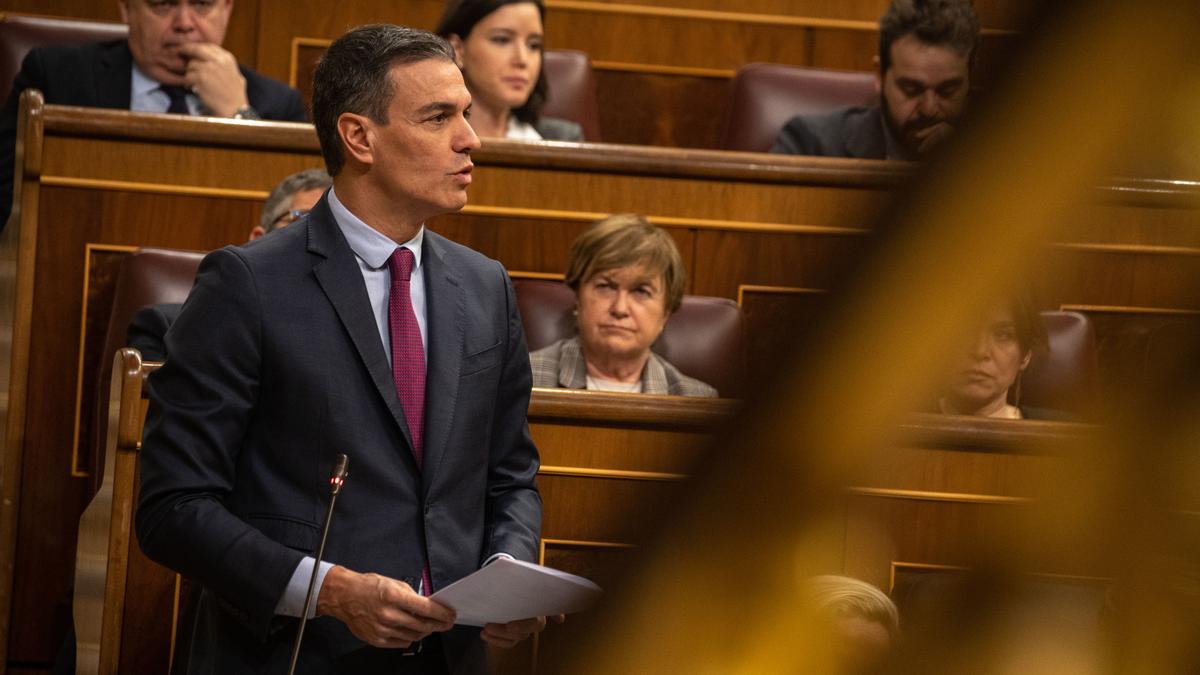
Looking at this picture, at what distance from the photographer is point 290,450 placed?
1109 millimetres

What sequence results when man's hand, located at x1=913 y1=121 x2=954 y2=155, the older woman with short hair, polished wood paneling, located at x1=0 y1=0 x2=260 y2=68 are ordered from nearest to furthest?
1. man's hand, located at x1=913 y1=121 x2=954 y2=155
2. the older woman with short hair
3. polished wood paneling, located at x1=0 y1=0 x2=260 y2=68

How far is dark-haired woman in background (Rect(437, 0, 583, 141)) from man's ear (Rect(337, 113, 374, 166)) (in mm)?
1302

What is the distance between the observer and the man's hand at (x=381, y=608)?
1046mm

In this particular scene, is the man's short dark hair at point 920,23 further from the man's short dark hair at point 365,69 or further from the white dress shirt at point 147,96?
the man's short dark hair at point 365,69

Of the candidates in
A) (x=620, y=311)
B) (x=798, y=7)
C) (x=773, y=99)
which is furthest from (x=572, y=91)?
(x=620, y=311)

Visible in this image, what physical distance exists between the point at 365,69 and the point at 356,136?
60 mm

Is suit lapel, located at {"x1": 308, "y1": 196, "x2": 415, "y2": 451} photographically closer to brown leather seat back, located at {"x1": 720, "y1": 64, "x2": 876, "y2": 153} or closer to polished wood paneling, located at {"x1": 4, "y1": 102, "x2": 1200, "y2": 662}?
polished wood paneling, located at {"x1": 4, "y1": 102, "x2": 1200, "y2": 662}

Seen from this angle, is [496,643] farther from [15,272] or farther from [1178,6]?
[15,272]

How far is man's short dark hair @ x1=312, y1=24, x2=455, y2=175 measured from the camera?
48.3 inches

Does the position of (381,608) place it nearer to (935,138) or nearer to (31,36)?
(935,138)

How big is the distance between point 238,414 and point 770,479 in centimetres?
93

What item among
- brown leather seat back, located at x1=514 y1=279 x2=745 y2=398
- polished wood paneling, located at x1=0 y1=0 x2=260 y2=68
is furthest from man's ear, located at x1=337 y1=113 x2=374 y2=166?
polished wood paneling, located at x1=0 y1=0 x2=260 y2=68

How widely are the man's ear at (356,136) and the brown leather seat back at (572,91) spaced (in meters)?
1.70

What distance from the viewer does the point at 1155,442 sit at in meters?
0.22
